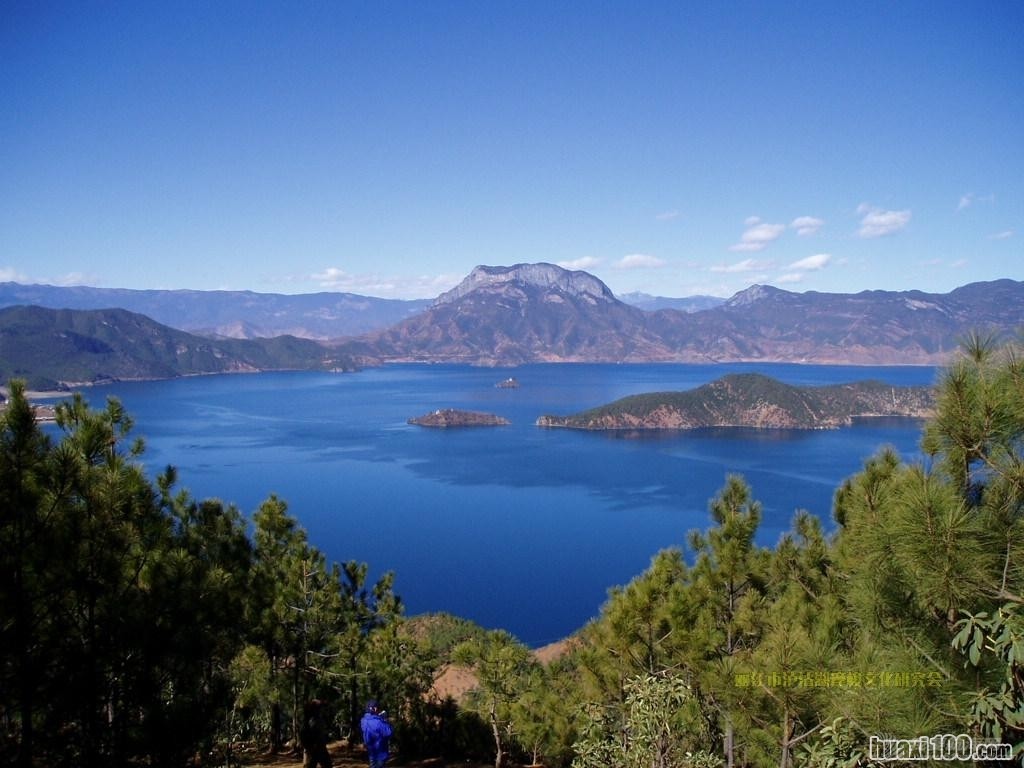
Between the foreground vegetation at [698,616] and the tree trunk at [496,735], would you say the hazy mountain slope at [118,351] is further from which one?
the foreground vegetation at [698,616]

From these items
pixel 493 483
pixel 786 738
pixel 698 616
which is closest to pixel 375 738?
pixel 698 616

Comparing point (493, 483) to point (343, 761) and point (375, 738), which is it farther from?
point (375, 738)

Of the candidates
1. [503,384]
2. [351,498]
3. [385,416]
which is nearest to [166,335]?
[503,384]

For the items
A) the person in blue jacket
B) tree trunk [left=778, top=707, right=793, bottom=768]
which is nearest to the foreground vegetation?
tree trunk [left=778, top=707, right=793, bottom=768]

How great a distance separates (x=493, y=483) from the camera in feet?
163

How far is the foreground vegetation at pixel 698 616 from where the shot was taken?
212 cm

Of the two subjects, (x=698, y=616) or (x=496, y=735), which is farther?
(x=496, y=735)

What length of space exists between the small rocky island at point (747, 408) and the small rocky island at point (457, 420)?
18.3 feet

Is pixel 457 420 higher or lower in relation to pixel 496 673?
lower

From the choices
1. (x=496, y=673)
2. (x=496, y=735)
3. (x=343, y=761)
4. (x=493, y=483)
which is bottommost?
(x=493, y=483)

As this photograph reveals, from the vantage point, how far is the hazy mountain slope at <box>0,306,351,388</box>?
121 metres

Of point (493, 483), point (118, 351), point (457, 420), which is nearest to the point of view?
point (493, 483)

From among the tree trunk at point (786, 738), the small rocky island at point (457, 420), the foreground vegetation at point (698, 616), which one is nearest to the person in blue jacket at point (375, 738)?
the foreground vegetation at point (698, 616)

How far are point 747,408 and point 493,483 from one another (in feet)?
149
